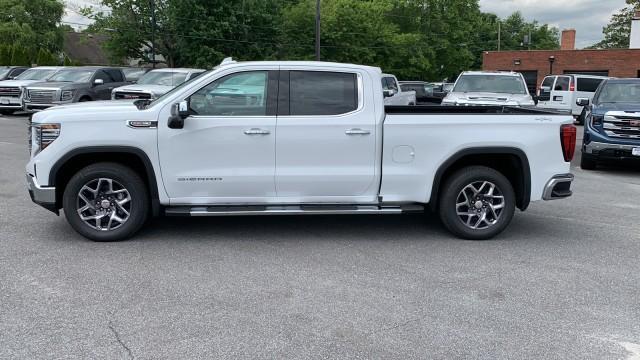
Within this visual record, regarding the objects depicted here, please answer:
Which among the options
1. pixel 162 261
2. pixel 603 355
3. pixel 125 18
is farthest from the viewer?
pixel 125 18

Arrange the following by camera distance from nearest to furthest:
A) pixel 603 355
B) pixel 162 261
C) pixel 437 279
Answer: pixel 603 355, pixel 437 279, pixel 162 261

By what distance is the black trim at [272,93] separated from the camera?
625 cm

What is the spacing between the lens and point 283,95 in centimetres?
630

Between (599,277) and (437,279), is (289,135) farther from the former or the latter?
(599,277)

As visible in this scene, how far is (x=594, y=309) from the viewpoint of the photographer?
4.68 metres

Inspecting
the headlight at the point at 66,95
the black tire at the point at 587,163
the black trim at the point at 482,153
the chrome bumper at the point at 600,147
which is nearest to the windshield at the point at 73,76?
the headlight at the point at 66,95

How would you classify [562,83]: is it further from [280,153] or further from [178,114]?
[178,114]

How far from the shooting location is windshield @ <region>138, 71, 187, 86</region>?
61.1 ft

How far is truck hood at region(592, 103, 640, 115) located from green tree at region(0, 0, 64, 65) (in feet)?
192

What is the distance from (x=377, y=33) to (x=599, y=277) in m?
47.2

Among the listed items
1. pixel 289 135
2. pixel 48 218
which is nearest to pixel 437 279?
pixel 289 135

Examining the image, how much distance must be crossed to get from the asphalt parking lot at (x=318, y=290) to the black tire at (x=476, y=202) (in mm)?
159

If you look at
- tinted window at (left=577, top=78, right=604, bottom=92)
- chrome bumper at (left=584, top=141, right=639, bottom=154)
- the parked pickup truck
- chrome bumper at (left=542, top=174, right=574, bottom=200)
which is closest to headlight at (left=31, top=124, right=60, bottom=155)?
the parked pickup truck

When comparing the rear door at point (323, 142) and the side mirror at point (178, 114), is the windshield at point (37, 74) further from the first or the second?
the rear door at point (323, 142)
